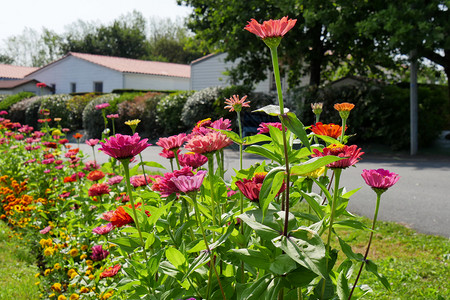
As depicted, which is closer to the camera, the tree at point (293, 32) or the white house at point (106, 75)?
the tree at point (293, 32)

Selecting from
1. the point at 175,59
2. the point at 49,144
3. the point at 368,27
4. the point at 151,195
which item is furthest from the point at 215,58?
the point at 175,59

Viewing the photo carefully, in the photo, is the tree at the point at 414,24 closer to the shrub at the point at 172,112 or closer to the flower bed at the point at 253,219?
the shrub at the point at 172,112

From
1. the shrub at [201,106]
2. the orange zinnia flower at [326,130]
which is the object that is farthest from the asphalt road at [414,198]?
the shrub at [201,106]

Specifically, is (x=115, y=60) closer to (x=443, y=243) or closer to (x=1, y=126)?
(x=1, y=126)

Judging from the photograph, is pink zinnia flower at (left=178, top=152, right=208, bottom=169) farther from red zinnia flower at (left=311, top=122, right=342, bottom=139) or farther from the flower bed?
red zinnia flower at (left=311, top=122, right=342, bottom=139)

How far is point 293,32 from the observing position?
42.0 ft

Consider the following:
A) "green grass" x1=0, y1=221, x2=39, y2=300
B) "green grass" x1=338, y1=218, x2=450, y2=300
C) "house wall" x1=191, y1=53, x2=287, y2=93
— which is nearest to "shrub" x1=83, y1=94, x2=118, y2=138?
"house wall" x1=191, y1=53, x2=287, y2=93

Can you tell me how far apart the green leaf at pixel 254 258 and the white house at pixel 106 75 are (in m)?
29.4

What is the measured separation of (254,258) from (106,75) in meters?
31.2

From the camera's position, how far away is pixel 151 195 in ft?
5.55

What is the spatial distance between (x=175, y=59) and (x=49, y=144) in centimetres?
5034

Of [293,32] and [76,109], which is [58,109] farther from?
[293,32]

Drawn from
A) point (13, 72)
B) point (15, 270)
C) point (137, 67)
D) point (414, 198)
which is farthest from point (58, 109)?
point (13, 72)

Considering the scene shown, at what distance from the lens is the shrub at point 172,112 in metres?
15.2
